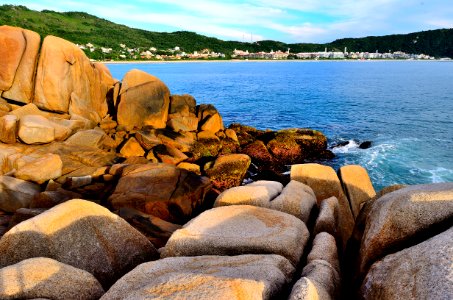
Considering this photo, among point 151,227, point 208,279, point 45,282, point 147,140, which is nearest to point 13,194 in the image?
point 151,227

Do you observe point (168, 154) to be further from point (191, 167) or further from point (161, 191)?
point (161, 191)

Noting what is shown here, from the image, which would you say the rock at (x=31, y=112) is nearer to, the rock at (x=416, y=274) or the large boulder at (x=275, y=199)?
the large boulder at (x=275, y=199)

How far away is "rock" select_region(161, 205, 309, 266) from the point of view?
7.30 meters

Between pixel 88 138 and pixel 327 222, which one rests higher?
pixel 327 222

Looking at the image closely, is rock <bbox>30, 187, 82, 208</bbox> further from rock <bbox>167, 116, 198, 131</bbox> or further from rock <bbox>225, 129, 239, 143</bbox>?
rock <bbox>225, 129, 239, 143</bbox>

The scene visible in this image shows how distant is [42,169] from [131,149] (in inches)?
267

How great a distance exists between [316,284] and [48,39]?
27.9 meters

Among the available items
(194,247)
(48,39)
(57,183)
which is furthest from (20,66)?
(194,247)

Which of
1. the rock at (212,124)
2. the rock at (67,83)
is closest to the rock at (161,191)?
the rock at (212,124)

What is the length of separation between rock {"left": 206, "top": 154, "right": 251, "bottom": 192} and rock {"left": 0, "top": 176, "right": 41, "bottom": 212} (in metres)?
10.7

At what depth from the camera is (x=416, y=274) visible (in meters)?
4.80

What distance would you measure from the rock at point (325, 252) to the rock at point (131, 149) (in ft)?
59.5

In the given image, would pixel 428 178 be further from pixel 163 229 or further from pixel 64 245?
pixel 64 245

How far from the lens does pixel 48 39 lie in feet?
81.9
